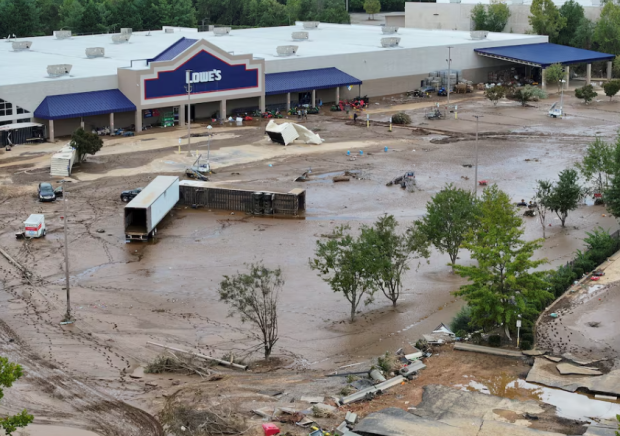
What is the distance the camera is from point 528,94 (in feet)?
302

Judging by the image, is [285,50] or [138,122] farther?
[285,50]

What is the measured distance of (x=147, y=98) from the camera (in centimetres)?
7669

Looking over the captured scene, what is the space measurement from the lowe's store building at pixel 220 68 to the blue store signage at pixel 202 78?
0.28 feet

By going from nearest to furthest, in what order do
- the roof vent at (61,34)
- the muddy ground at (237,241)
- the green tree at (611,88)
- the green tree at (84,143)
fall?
the muddy ground at (237,241) < the green tree at (84,143) < the green tree at (611,88) < the roof vent at (61,34)

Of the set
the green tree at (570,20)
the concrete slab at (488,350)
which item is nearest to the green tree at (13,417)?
the concrete slab at (488,350)

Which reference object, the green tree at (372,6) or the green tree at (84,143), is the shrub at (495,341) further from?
the green tree at (372,6)

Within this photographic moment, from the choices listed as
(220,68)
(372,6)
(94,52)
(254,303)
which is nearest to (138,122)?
(220,68)

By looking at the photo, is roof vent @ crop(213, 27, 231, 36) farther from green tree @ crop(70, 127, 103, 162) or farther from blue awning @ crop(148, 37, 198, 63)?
green tree @ crop(70, 127, 103, 162)

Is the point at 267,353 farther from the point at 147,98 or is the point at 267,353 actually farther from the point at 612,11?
the point at 612,11

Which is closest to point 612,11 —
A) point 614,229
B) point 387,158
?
point 387,158

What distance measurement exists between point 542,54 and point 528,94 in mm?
14826

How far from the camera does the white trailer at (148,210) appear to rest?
4862 cm

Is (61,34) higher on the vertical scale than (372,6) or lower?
lower

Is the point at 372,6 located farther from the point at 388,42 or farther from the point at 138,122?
the point at 138,122
